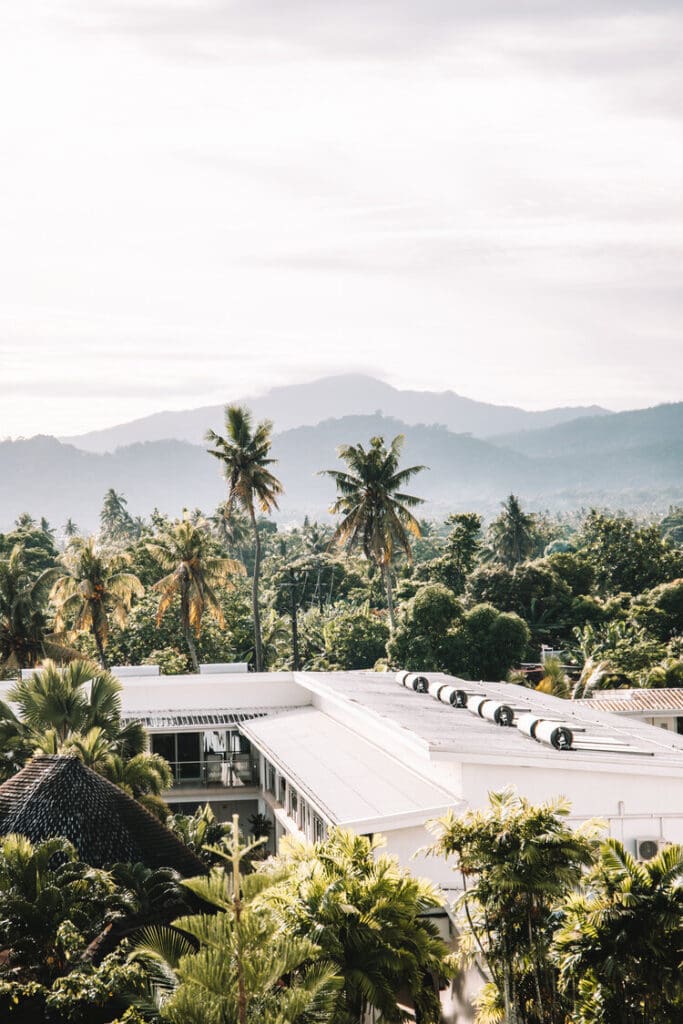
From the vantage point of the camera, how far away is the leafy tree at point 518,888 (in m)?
16.5

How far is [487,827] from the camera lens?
1700 centimetres

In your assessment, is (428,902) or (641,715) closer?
(428,902)

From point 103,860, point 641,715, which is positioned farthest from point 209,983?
point 641,715

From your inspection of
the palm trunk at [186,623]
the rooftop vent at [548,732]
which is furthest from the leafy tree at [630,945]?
the palm trunk at [186,623]

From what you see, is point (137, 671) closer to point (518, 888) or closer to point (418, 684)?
point (418, 684)

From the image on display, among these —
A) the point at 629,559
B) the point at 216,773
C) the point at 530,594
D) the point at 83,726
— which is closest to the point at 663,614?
the point at 530,594

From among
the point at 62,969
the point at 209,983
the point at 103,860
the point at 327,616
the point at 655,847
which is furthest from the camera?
the point at 327,616

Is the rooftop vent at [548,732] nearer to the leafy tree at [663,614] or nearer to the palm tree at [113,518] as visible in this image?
the leafy tree at [663,614]

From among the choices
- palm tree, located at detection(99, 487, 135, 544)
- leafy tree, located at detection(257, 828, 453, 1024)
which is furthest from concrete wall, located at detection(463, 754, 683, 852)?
palm tree, located at detection(99, 487, 135, 544)

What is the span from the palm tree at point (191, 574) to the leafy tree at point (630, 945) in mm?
43629

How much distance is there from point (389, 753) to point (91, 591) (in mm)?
29379

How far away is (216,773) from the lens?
132 ft

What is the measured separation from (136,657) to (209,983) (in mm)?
51313

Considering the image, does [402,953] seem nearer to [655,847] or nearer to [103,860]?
[103,860]
